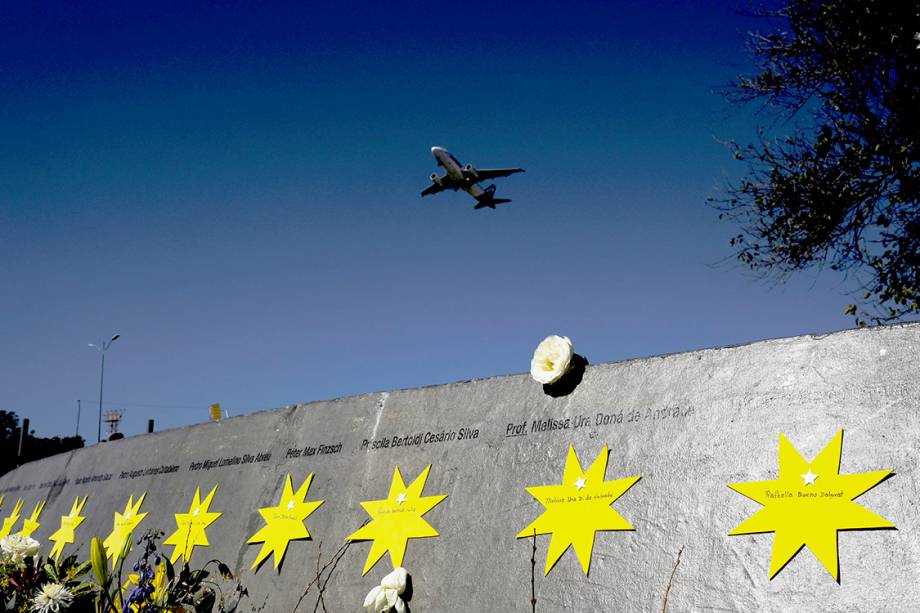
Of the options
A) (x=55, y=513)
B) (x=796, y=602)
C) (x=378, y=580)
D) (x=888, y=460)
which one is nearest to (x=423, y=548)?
(x=378, y=580)

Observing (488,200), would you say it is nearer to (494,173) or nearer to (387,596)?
(494,173)

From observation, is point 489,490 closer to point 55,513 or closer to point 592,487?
point 592,487

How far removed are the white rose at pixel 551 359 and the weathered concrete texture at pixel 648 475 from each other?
118mm

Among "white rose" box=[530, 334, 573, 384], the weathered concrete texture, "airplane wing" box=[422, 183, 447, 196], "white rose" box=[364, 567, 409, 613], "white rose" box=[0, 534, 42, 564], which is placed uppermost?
"airplane wing" box=[422, 183, 447, 196]

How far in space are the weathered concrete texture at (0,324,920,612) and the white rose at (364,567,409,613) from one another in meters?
0.11

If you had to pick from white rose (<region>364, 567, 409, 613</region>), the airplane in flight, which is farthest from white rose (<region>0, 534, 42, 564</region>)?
the airplane in flight

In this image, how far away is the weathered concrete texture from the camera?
104 inches

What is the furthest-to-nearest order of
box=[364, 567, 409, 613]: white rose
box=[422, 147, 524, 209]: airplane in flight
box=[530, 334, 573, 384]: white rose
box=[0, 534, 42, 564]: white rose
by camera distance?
box=[422, 147, 524, 209]: airplane in flight, box=[0, 534, 42, 564]: white rose, box=[530, 334, 573, 384]: white rose, box=[364, 567, 409, 613]: white rose

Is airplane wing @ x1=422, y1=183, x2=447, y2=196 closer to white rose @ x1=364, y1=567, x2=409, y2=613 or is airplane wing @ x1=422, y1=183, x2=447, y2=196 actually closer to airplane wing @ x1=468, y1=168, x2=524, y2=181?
airplane wing @ x1=468, y1=168, x2=524, y2=181

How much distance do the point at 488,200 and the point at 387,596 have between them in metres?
24.2

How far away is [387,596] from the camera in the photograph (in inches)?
138

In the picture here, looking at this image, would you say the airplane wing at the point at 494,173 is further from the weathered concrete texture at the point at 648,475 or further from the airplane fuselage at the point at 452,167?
the weathered concrete texture at the point at 648,475

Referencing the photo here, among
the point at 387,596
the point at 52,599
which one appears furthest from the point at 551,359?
the point at 52,599

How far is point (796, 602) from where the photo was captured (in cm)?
257
